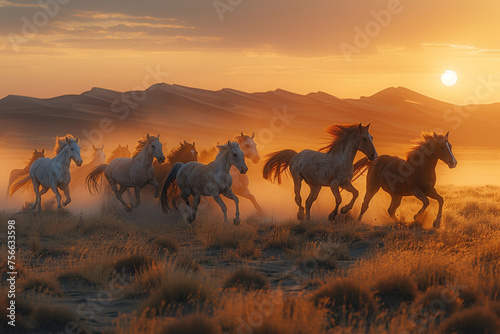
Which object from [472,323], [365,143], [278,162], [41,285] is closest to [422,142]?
[365,143]

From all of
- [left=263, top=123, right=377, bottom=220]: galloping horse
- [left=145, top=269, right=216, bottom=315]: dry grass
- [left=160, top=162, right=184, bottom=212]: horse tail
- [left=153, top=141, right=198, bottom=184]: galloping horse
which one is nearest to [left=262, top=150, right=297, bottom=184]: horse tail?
[left=263, top=123, right=377, bottom=220]: galloping horse

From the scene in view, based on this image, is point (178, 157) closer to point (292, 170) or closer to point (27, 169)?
point (292, 170)

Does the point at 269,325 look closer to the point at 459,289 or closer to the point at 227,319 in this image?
the point at 227,319

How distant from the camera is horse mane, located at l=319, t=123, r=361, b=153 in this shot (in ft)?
46.4

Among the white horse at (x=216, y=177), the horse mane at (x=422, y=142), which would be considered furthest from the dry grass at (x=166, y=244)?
the horse mane at (x=422, y=142)

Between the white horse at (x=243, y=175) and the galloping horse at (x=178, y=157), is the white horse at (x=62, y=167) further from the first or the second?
the white horse at (x=243, y=175)

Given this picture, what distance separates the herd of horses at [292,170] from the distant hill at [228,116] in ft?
198

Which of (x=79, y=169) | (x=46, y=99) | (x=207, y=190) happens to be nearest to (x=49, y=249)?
(x=207, y=190)

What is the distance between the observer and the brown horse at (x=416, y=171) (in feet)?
46.8

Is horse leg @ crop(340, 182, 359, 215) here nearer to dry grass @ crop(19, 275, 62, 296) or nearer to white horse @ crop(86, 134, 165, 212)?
white horse @ crop(86, 134, 165, 212)

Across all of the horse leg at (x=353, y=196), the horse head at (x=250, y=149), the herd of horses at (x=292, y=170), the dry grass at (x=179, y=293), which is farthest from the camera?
the horse head at (x=250, y=149)

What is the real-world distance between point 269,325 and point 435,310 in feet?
6.79

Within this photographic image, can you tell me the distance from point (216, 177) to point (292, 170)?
2.61m

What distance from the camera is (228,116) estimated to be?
97938 mm
